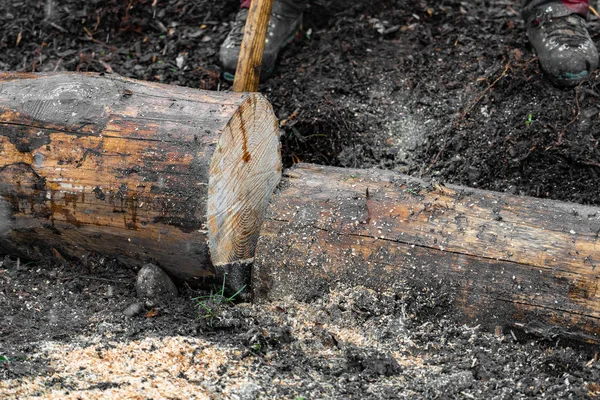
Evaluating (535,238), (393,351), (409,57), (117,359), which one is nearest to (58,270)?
(117,359)

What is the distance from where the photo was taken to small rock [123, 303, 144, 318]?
2.77 meters

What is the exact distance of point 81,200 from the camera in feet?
9.18

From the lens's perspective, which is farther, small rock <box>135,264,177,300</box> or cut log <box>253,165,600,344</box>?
small rock <box>135,264,177,300</box>

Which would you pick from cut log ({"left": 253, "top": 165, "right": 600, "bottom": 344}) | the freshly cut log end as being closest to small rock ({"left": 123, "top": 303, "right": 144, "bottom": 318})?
the freshly cut log end

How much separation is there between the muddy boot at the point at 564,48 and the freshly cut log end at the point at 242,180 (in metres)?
1.61

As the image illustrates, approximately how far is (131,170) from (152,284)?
44cm

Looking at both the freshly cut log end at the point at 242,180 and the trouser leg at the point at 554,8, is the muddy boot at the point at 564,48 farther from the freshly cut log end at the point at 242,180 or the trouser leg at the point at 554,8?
the freshly cut log end at the point at 242,180

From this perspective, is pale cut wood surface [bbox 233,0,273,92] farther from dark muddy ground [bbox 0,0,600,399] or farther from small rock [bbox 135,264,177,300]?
small rock [bbox 135,264,177,300]

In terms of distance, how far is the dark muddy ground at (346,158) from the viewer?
2.39 metres

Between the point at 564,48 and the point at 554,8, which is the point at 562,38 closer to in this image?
the point at 564,48

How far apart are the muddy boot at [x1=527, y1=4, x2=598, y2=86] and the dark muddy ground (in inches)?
3.0

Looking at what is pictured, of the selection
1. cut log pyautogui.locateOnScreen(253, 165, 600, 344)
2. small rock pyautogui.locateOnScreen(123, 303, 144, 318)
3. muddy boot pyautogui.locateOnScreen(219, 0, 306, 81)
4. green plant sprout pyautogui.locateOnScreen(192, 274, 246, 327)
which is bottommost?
small rock pyautogui.locateOnScreen(123, 303, 144, 318)

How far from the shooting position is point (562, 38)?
12.6 ft

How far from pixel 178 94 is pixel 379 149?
4.30 feet
